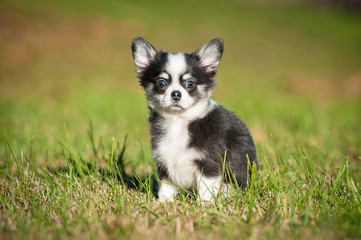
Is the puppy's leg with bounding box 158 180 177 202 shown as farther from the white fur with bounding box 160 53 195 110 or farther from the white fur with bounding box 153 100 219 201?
the white fur with bounding box 160 53 195 110

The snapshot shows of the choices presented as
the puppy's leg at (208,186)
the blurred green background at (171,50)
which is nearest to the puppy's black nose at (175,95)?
the blurred green background at (171,50)

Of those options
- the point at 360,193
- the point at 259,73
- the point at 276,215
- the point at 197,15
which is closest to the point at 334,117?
the point at 360,193

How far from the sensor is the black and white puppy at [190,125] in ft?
8.82

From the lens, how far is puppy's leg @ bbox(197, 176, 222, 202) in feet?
8.48

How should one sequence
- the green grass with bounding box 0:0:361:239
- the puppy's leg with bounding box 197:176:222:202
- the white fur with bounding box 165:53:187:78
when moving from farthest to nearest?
the white fur with bounding box 165:53:187:78 < the puppy's leg with bounding box 197:176:222:202 < the green grass with bounding box 0:0:361:239

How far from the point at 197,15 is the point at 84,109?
19202 millimetres

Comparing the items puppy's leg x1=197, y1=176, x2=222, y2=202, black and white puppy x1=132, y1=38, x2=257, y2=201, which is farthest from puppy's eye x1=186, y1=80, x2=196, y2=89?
puppy's leg x1=197, y1=176, x2=222, y2=202

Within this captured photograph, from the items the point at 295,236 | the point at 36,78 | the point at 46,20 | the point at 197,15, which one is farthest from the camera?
the point at 197,15

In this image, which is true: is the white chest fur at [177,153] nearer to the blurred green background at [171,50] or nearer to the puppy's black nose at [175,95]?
the puppy's black nose at [175,95]

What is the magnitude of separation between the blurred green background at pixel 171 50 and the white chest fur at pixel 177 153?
0.40m

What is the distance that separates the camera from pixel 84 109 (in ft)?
23.1

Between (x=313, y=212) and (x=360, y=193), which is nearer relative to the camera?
(x=313, y=212)

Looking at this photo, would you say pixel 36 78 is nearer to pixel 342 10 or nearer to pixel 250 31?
pixel 250 31

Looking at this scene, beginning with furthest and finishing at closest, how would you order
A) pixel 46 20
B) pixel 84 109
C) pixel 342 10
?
pixel 342 10 → pixel 46 20 → pixel 84 109
